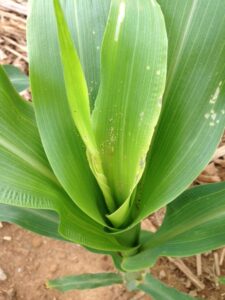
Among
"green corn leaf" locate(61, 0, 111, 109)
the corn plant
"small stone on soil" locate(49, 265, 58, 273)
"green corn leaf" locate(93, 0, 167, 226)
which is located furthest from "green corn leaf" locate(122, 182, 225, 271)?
"small stone on soil" locate(49, 265, 58, 273)

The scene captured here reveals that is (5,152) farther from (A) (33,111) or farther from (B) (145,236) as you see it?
(B) (145,236)

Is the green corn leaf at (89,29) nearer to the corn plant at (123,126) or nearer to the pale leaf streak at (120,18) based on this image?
the corn plant at (123,126)

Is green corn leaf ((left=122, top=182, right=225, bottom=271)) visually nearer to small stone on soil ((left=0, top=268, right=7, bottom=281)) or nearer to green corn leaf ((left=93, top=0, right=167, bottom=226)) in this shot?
green corn leaf ((left=93, top=0, right=167, bottom=226))

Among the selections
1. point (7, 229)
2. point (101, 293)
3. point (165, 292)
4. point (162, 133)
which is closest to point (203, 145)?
point (162, 133)

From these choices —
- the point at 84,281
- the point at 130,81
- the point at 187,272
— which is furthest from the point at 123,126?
the point at 187,272

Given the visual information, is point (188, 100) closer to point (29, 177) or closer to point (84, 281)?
point (29, 177)

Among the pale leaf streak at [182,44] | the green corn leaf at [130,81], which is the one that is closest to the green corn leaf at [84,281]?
the green corn leaf at [130,81]
